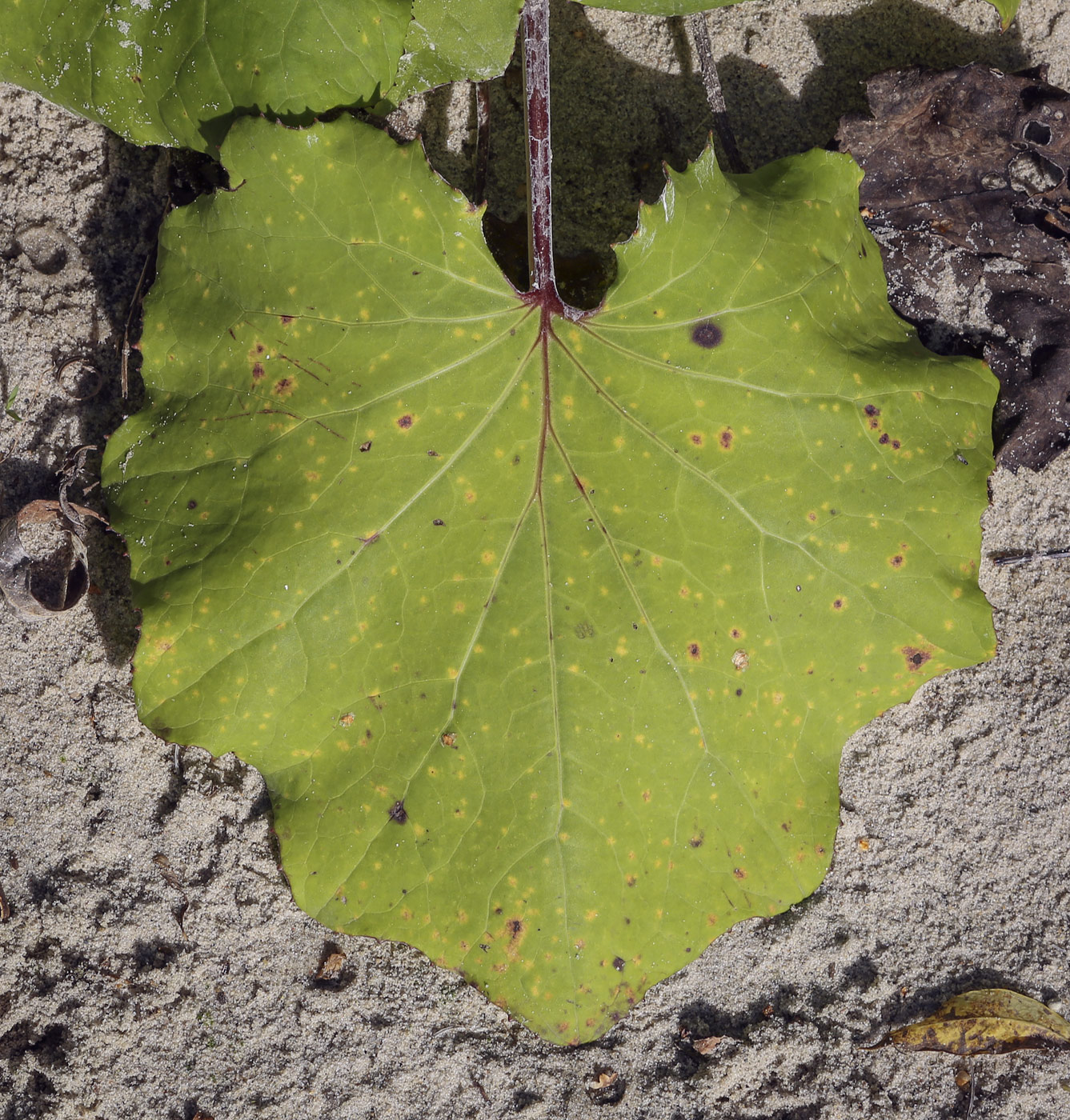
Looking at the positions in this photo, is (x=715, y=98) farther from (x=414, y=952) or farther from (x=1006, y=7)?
(x=414, y=952)

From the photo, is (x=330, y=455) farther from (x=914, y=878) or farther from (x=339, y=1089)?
(x=914, y=878)

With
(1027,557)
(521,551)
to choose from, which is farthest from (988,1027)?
(521,551)

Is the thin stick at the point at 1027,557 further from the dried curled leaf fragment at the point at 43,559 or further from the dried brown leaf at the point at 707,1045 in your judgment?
the dried curled leaf fragment at the point at 43,559

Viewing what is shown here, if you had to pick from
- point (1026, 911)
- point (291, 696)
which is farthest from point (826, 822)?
point (291, 696)

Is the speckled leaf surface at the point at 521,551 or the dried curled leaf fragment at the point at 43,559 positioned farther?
the dried curled leaf fragment at the point at 43,559

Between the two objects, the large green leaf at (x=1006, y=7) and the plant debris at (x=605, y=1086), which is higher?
the large green leaf at (x=1006, y=7)

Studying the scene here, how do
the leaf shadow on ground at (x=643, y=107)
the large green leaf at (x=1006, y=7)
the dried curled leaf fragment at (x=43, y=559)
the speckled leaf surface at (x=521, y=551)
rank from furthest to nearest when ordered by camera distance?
the leaf shadow on ground at (x=643, y=107) < the dried curled leaf fragment at (x=43, y=559) < the large green leaf at (x=1006, y=7) < the speckled leaf surface at (x=521, y=551)

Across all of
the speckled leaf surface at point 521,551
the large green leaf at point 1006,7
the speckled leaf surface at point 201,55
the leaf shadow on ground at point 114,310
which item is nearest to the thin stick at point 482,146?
the speckled leaf surface at point 201,55
